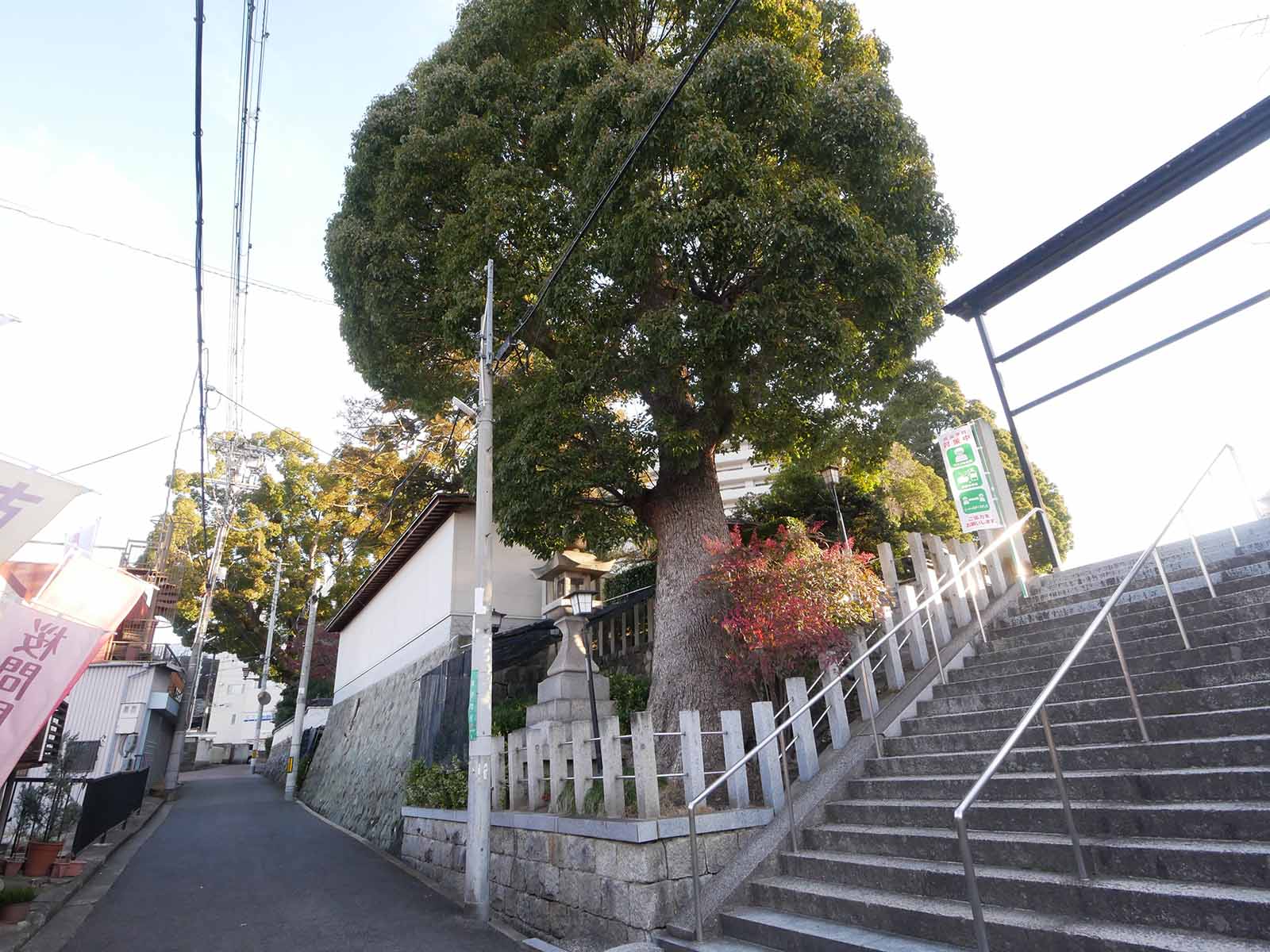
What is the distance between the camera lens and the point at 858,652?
6.89 meters

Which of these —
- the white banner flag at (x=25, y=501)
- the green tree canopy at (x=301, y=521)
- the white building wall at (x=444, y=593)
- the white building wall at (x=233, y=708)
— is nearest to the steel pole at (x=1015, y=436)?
the white building wall at (x=444, y=593)

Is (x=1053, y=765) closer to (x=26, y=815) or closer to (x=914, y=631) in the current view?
(x=914, y=631)

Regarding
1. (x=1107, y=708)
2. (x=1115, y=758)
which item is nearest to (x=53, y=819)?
(x=1115, y=758)

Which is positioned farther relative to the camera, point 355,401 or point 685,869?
point 355,401

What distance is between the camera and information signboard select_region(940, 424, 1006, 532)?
9.03 metres

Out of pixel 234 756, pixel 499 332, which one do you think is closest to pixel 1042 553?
pixel 499 332

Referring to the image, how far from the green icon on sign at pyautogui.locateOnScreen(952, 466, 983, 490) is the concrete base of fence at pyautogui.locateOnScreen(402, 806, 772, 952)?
5.78 m

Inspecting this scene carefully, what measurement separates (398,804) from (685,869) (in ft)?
→ 31.0

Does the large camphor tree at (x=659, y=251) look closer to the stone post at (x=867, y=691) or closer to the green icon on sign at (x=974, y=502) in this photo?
the stone post at (x=867, y=691)

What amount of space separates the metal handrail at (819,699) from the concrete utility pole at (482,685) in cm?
251

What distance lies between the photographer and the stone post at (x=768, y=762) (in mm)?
5926

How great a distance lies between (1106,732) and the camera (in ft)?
16.2

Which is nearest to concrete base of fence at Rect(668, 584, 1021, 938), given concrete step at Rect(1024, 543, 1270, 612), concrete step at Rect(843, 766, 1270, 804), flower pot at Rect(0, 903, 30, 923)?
concrete step at Rect(843, 766, 1270, 804)

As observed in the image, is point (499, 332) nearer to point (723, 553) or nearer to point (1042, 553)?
point (723, 553)
